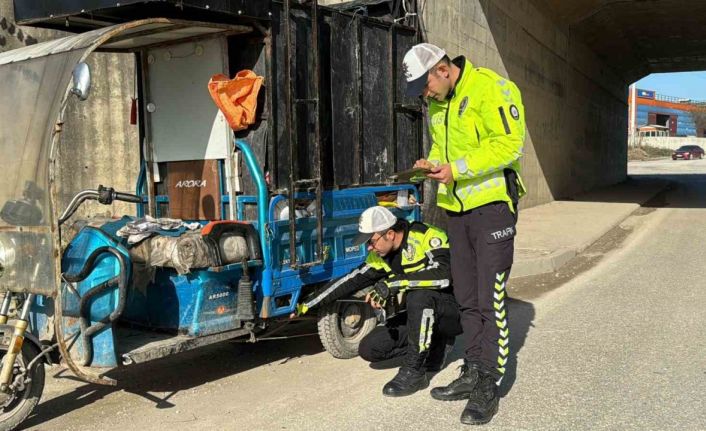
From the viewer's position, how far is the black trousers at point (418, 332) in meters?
4.52

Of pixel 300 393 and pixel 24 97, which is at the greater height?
pixel 24 97

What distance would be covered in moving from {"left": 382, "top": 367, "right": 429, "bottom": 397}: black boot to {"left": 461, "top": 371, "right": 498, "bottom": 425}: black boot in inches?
17.0

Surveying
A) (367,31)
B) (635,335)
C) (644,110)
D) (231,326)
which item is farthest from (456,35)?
(644,110)

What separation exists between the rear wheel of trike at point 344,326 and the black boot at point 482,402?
137 cm

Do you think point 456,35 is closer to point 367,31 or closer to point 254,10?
point 367,31

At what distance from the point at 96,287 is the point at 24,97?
1.19m

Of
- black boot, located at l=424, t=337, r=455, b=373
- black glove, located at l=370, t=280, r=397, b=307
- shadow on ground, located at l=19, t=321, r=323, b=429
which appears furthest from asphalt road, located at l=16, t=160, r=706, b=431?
black glove, located at l=370, t=280, r=397, b=307

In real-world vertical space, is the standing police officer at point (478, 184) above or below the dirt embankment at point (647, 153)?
above

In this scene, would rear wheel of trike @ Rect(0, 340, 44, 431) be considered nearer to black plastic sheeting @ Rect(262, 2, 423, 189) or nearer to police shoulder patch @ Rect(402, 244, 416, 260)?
black plastic sheeting @ Rect(262, 2, 423, 189)

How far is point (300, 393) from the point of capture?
459 cm

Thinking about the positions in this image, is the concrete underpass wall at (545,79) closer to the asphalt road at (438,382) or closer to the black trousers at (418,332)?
the asphalt road at (438,382)

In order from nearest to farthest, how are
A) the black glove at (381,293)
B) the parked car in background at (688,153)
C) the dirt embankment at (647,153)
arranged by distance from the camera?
the black glove at (381,293), the parked car in background at (688,153), the dirt embankment at (647,153)

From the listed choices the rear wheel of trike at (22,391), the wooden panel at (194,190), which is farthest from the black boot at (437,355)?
the rear wheel of trike at (22,391)

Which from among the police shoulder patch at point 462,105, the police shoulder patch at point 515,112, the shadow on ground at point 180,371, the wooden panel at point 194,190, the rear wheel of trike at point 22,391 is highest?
the police shoulder patch at point 462,105
